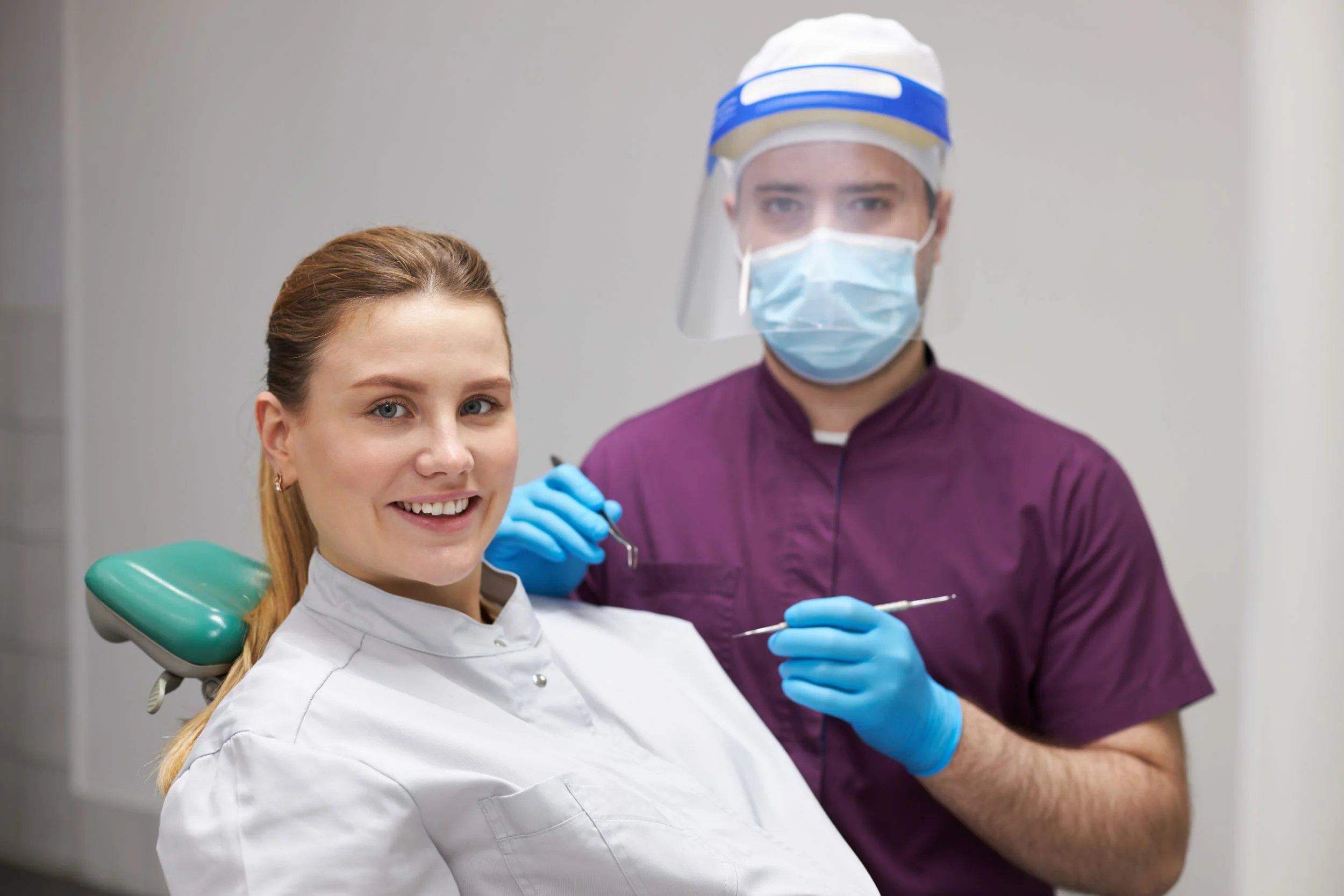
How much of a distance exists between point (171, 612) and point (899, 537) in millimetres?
931

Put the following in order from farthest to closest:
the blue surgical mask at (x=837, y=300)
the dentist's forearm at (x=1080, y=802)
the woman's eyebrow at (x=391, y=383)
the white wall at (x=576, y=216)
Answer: the white wall at (x=576, y=216), the blue surgical mask at (x=837, y=300), the dentist's forearm at (x=1080, y=802), the woman's eyebrow at (x=391, y=383)

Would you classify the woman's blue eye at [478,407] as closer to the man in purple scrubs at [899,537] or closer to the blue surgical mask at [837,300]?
the man in purple scrubs at [899,537]

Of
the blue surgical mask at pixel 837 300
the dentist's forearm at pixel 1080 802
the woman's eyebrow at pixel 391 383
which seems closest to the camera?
the woman's eyebrow at pixel 391 383

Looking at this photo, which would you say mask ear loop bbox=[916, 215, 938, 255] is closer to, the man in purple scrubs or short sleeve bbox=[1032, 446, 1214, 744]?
the man in purple scrubs

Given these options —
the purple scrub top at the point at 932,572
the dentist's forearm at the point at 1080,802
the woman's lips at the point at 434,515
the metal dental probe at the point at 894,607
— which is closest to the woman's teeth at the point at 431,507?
the woman's lips at the point at 434,515

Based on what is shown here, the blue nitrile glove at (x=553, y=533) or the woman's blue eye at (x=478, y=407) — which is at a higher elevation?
the woman's blue eye at (x=478, y=407)

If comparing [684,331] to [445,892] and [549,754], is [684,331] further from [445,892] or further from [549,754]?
[445,892]

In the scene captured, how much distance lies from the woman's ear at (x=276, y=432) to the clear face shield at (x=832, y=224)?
25.7 inches

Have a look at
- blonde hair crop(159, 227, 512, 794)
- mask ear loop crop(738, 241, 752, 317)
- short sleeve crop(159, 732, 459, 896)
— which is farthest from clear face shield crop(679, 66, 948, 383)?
short sleeve crop(159, 732, 459, 896)

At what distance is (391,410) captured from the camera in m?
1.03

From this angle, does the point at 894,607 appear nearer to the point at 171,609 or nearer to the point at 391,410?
the point at 391,410

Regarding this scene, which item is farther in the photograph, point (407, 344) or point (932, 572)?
point (932, 572)

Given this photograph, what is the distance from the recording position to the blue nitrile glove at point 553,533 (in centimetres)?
136

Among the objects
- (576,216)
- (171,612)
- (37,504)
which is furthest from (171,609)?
(37,504)
